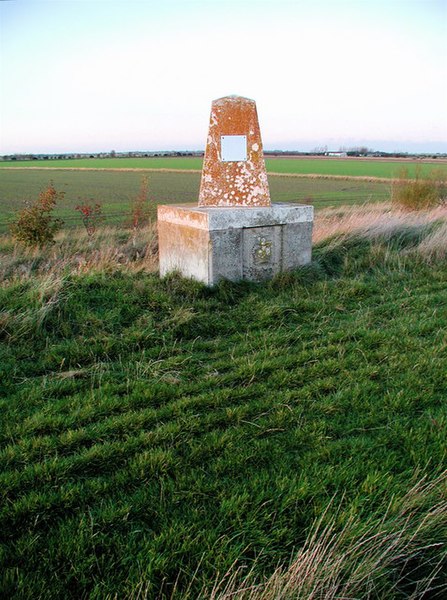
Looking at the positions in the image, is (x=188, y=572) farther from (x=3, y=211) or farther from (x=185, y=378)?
(x=3, y=211)

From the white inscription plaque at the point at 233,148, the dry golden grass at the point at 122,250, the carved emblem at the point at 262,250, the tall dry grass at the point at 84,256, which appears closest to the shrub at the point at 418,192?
the dry golden grass at the point at 122,250

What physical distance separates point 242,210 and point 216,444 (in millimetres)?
3770

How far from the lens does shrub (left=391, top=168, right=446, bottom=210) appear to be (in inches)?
627

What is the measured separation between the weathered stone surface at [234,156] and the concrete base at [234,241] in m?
0.30

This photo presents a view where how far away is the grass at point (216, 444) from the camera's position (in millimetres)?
2002

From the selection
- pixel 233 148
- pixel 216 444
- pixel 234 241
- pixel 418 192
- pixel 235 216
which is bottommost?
pixel 216 444

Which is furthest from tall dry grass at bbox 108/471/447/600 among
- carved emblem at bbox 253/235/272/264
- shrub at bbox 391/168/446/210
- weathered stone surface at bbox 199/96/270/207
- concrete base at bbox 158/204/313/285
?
shrub at bbox 391/168/446/210

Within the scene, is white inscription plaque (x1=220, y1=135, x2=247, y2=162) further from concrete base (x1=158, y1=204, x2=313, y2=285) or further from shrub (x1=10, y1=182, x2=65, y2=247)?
shrub (x1=10, y1=182, x2=65, y2=247)

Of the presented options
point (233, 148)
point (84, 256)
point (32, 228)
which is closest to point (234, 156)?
point (233, 148)

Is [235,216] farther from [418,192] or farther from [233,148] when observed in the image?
[418,192]

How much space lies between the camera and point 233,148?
255 inches

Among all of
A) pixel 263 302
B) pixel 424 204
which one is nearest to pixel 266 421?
pixel 263 302

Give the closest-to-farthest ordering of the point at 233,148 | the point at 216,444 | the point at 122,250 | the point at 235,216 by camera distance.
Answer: the point at 216,444 < the point at 235,216 < the point at 233,148 < the point at 122,250

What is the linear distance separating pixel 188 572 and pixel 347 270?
18.8 feet
